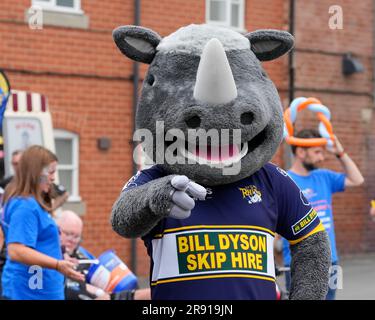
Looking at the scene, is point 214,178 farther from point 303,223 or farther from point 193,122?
point 303,223

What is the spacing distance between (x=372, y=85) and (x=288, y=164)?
2601 mm

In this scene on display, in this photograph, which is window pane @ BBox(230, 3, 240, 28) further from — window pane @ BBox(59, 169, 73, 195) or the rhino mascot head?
the rhino mascot head

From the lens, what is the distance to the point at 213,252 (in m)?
3.05

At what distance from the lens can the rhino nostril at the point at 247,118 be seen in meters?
3.12

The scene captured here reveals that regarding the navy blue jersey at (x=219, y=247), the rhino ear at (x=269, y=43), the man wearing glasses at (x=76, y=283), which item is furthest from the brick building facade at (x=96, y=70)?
the navy blue jersey at (x=219, y=247)

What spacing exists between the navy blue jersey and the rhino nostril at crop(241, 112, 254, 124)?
24cm

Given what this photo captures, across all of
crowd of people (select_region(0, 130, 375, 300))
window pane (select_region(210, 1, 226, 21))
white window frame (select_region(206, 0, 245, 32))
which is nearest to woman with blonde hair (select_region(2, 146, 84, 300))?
crowd of people (select_region(0, 130, 375, 300))

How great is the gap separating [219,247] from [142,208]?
0.33 metres

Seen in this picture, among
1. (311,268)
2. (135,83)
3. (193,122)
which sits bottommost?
(311,268)

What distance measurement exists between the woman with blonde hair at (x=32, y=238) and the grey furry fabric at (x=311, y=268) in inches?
74.5

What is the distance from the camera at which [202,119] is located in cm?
306

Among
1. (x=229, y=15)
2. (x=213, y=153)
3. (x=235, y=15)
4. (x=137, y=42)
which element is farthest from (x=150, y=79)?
(x=235, y=15)
